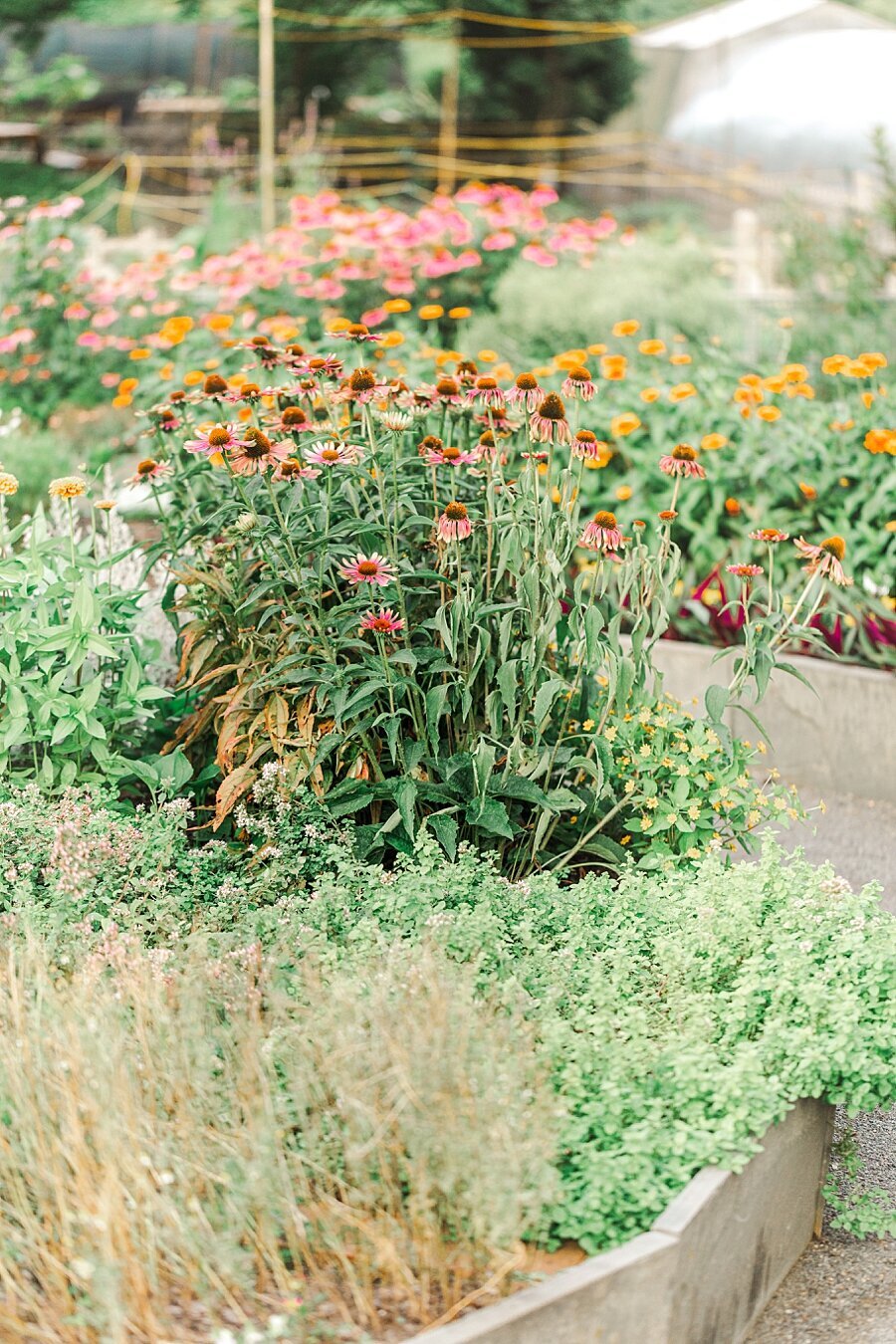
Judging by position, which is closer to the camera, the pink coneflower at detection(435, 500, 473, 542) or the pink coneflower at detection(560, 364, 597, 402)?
the pink coneflower at detection(435, 500, 473, 542)

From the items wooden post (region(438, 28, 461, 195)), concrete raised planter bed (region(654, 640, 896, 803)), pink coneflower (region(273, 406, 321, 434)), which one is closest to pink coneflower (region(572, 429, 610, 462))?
pink coneflower (region(273, 406, 321, 434))

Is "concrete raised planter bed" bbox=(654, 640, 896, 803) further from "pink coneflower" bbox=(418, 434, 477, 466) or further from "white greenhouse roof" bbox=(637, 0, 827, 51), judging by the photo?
"white greenhouse roof" bbox=(637, 0, 827, 51)

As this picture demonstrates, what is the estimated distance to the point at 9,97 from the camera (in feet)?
59.8

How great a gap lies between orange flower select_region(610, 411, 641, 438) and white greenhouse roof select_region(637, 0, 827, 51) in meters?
13.1

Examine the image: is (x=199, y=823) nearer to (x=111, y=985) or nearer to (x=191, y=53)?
(x=111, y=985)

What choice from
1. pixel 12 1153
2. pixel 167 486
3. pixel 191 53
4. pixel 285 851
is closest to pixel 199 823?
pixel 285 851

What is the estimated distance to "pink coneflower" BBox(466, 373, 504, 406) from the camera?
3090 millimetres

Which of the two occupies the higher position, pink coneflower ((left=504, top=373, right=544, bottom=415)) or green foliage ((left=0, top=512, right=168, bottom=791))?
pink coneflower ((left=504, top=373, right=544, bottom=415))

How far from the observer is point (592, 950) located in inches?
104

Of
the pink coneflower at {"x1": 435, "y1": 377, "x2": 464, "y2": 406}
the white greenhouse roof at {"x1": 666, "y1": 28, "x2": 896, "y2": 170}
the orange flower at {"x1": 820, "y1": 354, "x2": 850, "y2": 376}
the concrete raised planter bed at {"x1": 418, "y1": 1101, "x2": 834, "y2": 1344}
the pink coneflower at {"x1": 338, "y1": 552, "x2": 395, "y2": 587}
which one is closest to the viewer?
the concrete raised planter bed at {"x1": 418, "y1": 1101, "x2": 834, "y2": 1344}

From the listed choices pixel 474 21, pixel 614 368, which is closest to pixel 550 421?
pixel 614 368

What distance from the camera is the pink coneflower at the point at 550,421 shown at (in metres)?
2.87

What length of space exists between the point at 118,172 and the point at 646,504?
14.8m

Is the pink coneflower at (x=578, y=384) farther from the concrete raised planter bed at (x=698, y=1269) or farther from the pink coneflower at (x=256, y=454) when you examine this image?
the concrete raised planter bed at (x=698, y=1269)
